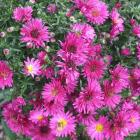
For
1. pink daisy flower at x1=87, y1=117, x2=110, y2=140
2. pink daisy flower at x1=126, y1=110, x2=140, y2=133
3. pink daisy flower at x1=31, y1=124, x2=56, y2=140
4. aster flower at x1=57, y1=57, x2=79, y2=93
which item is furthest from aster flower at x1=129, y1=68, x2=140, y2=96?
pink daisy flower at x1=31, y1=124, x2=56, y2=140

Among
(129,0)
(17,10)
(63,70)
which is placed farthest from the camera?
(129,0)

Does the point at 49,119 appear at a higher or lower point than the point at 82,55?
lower

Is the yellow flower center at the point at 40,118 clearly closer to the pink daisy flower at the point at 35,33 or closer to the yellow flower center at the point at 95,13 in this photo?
the pink daisy flower at the point at 35,33

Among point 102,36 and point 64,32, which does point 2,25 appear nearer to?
point 64,32

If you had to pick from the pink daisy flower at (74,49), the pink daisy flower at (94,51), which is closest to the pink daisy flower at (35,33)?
the pink daisy flower at (74,49)

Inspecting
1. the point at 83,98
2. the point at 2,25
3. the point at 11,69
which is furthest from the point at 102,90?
the point at 2,25

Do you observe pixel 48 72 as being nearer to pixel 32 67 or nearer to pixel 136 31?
pixel 32 67
